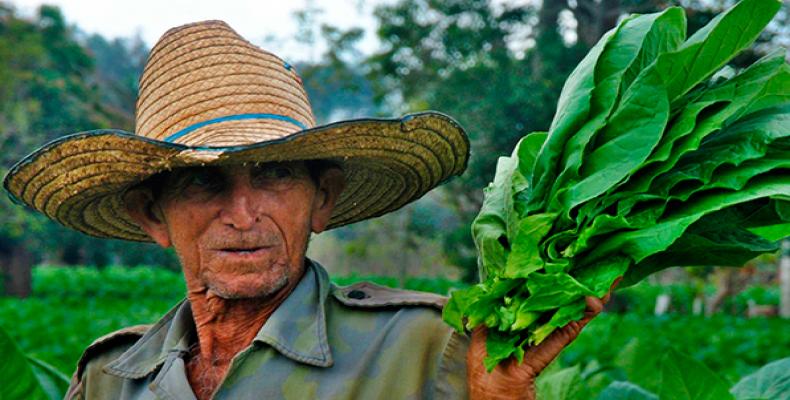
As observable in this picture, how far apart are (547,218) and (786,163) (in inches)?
14.4

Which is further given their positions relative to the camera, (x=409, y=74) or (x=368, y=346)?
(x=409, y=74)

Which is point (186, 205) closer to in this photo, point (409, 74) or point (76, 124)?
point (409, 74)

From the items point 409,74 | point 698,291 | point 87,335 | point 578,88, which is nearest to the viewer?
point 578,88

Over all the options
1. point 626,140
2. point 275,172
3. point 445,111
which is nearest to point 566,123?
point 626,140

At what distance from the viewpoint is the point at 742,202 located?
1.43 metres

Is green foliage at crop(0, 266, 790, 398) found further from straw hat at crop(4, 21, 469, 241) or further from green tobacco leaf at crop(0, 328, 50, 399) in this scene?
straw hat at crop(4, 21, 469, 241)

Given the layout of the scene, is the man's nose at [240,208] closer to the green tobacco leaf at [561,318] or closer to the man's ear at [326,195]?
the man's ear at [326,195]

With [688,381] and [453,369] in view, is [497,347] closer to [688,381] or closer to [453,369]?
[453,369]

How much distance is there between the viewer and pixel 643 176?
1436 mm

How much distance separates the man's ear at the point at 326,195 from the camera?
6.51ft

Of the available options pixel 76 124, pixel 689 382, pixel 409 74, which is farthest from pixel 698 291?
pixel 689 382

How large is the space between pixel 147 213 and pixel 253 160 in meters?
0.40

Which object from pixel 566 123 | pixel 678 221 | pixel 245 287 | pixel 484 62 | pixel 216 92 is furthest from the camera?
pixel 484 62

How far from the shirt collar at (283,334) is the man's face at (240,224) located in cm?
5
